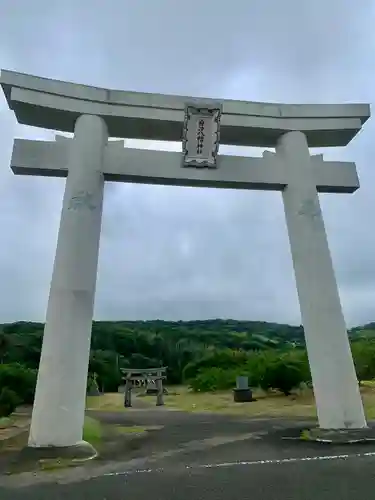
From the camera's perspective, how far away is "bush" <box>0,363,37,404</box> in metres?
8.82

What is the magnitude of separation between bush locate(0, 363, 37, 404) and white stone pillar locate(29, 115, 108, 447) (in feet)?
13.5

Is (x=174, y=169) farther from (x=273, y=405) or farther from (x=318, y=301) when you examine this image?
(x=273, y=405)

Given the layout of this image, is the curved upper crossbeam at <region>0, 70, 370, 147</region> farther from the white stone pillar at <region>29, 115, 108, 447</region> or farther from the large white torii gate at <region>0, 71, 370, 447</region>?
the white stone pillar at <region>29, 115, 108, 447</region>

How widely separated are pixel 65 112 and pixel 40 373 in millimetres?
3931

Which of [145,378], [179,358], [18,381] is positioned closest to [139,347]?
[179,358]

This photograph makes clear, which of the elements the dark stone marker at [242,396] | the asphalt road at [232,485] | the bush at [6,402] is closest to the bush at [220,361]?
the dark stone marker at [242,396]

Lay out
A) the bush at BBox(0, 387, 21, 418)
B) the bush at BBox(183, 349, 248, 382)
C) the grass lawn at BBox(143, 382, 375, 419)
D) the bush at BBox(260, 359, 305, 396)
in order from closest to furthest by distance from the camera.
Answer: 1. the bush at BBox(0, 387, 21, 418)
2. the grass lawn at BBox(143, 382, 375, 419)
3. the bush at BBox(260, 359, 305, 396)
4. the bush at BBox(183, 349, 248, 382)

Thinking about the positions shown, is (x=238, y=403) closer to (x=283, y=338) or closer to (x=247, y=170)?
(x=247, y=170)

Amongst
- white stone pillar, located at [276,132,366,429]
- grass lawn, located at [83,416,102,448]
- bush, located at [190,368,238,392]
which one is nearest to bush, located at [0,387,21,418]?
grass lawn, located at [83,416,102,448]

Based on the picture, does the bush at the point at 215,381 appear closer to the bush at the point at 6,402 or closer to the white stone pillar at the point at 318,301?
the bush at the point at 6,402

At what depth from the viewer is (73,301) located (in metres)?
5.55

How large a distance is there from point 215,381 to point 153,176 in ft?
39.2

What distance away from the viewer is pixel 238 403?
38.8 ft

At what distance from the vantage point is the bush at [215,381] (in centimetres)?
1617
